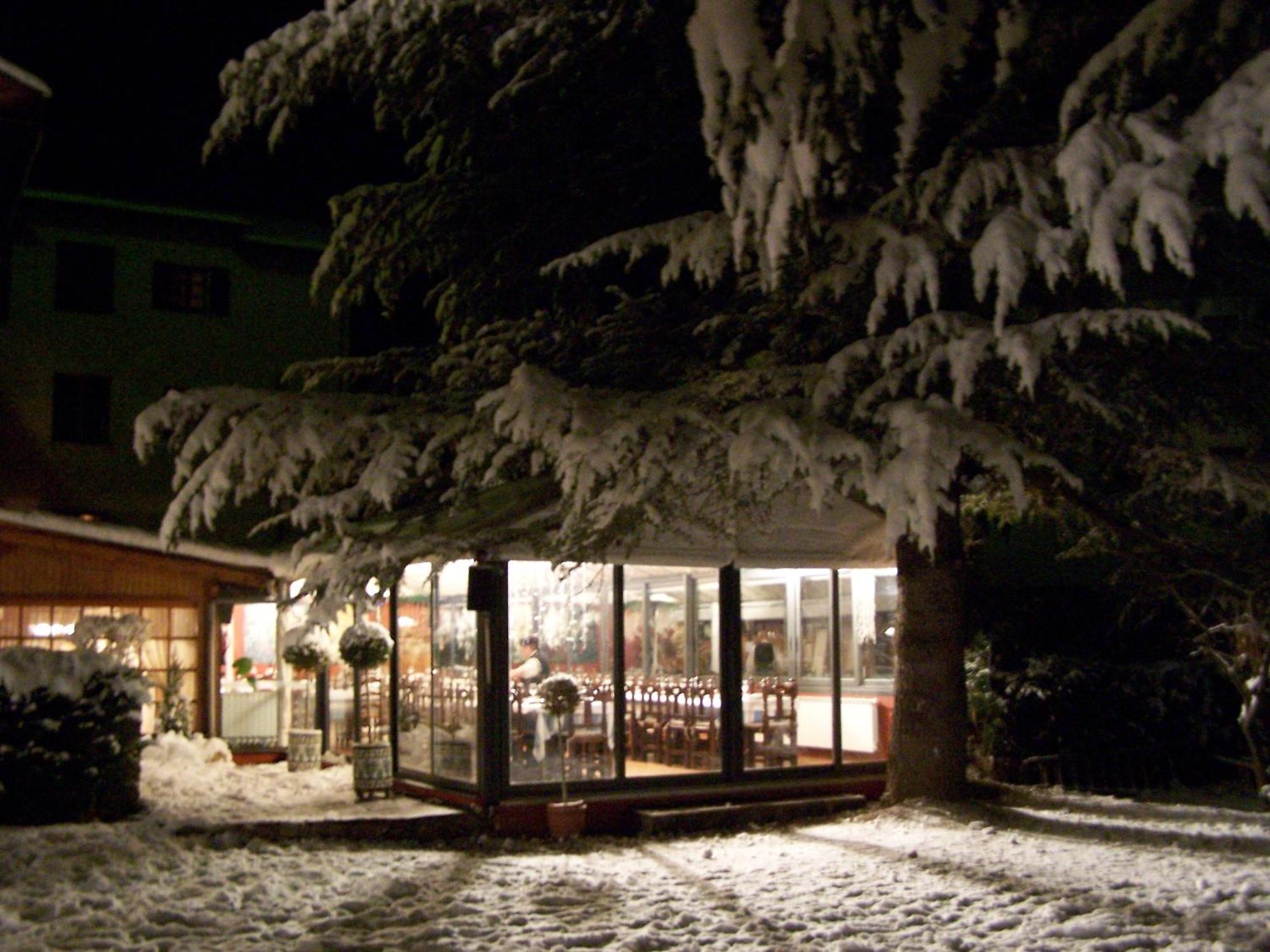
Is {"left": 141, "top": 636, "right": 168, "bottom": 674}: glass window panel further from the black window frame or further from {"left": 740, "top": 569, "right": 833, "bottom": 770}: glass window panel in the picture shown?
the black window frame

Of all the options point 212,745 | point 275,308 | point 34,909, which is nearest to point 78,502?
point 275,308

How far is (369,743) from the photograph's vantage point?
41.2ft

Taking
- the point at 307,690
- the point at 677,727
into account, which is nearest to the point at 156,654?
the point at 307,690

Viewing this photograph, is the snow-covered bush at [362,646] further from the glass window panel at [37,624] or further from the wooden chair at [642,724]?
the glass window panel at [37,624]

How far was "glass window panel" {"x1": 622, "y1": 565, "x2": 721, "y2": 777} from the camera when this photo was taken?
12.3 metres

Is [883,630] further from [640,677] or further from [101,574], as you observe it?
[101,574]

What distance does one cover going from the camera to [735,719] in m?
12.6

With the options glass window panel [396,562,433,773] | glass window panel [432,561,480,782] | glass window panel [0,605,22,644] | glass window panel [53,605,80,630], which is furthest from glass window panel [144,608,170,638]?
glass window panel [432,561,480,782]

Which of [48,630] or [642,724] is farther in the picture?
[48,630]

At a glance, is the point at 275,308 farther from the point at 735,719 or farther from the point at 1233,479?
the point at 1233,479

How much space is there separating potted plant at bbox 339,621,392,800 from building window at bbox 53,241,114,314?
12.9m

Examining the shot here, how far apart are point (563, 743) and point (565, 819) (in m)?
0.87

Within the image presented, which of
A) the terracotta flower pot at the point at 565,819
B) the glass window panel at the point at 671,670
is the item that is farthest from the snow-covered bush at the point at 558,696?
the glass window panel at the point at 671,670

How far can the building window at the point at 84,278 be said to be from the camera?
23.0 metres
